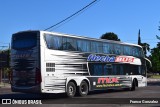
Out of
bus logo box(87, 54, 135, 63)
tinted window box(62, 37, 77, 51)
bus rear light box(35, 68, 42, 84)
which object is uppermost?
tinted window box(62, 37, 77, 51)

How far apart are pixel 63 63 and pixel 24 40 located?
2.55m

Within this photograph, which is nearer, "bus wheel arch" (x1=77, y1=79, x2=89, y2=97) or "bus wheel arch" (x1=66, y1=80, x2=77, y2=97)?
"bus wheel arch" (x1=66, y1=80, x2=77, y2=97)

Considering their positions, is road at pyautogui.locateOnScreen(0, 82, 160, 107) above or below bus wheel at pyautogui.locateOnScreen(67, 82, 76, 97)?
below

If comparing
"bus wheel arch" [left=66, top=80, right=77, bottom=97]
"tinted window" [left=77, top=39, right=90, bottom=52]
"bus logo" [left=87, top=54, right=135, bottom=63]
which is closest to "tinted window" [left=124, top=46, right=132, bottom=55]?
"bus logo" [left=87, top=54, right=135, bottom=63]

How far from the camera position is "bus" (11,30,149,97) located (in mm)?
20391

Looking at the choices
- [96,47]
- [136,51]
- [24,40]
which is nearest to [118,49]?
[96,47]

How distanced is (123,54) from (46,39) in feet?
30.6

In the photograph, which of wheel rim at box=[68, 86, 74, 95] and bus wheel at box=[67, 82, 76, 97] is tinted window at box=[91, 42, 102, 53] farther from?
wheel rim at box=[68, 86, 74, 95]

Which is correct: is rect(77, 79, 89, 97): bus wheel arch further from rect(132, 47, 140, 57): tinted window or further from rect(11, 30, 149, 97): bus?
rect(132, 47, 140, 57): tinted window

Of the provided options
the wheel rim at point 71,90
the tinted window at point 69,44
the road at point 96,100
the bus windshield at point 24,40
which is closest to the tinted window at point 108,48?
the tinted window at point 69,44

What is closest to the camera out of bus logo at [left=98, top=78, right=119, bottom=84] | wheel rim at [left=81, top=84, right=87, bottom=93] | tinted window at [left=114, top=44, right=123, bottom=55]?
wheel rim at [left=81, top=84, right=87, bottom=93]

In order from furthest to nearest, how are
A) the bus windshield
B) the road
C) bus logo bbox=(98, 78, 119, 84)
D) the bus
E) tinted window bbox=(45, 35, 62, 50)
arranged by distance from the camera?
bus logo bbox=(98, 78, 119, 84)
tinted window bbox=(45, 35, 62, 50)
the bus windshield
the bus
the road

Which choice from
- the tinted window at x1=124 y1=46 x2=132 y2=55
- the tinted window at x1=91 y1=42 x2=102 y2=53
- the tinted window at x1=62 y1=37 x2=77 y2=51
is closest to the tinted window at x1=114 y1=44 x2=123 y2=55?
the tinted window at x1=124 y1=46 x2=132 y2=55

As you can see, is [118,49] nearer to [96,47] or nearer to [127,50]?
[127,50]
